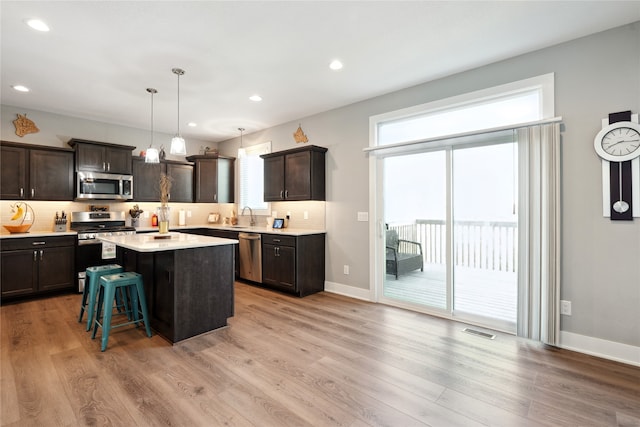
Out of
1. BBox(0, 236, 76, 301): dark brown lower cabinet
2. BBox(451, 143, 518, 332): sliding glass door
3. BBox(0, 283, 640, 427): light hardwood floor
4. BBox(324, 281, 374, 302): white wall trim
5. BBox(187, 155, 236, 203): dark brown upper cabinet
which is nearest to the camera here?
BBox(0, 283, 640, 427): light hardwood floor

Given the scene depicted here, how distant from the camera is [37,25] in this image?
2.54 meters

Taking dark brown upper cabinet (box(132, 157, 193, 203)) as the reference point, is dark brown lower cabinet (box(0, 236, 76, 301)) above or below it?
below

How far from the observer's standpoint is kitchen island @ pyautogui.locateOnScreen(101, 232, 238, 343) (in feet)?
9.29

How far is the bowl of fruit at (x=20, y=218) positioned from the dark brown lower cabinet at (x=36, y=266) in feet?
1.09

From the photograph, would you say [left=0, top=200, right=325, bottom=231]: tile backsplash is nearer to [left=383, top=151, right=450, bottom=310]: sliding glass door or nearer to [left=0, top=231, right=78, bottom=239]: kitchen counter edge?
[left=0, top=231, right=78, bottom=239]: kitchen counter edge

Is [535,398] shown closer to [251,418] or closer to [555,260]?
[555,260]

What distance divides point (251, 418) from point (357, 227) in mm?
2893

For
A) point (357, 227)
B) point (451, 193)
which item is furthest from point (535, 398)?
point (357, 227)

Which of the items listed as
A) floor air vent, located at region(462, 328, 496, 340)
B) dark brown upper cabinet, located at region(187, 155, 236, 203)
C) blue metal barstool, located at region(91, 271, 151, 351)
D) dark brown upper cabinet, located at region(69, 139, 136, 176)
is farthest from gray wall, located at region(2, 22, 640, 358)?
A: dark brown upper cabinet, located at region(69, 139, 136, 176)

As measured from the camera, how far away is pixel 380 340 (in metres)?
2.93

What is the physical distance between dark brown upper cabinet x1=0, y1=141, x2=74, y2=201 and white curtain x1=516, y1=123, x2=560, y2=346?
6139mm

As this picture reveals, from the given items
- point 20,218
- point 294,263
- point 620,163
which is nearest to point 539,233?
point 620,163

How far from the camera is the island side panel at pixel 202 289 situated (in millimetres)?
2853

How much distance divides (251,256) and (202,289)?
2.00m
